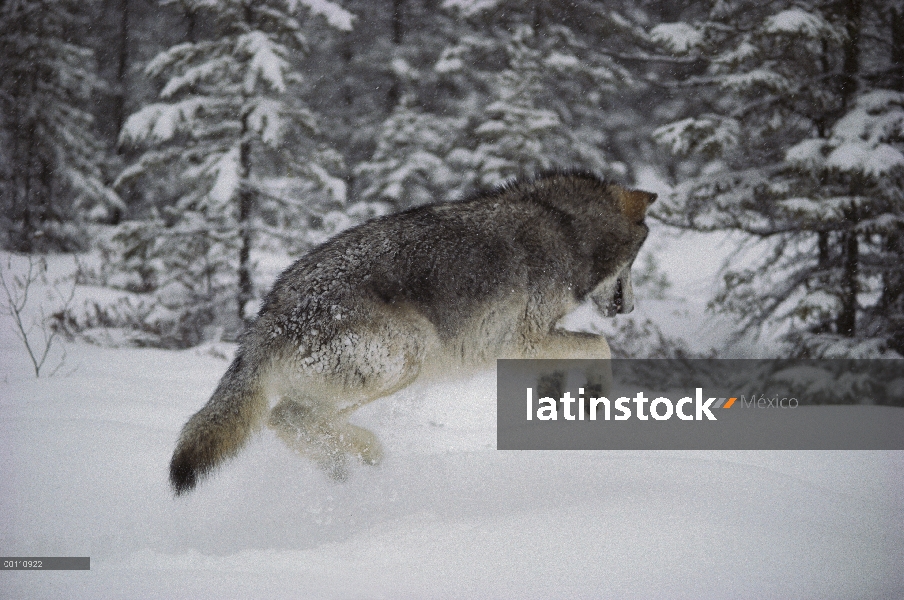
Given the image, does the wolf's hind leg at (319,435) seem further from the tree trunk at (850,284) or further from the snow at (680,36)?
the snow at (680,36)

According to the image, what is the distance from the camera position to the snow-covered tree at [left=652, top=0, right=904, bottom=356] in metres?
8.22

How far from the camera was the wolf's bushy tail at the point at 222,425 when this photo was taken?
11.5ft

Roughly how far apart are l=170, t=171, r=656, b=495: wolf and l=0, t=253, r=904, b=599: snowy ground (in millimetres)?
304

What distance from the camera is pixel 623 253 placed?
5.29m

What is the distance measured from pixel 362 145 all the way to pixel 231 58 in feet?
36.0

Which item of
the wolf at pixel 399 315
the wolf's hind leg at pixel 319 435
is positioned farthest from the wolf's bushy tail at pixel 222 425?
the wolf's hind leg at pixel 319 435

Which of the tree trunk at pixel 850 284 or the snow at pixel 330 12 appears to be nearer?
the tree trunk at pixel 850 284

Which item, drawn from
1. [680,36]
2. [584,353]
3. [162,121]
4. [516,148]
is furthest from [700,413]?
[162,121]

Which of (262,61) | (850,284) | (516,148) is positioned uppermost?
(262,61)

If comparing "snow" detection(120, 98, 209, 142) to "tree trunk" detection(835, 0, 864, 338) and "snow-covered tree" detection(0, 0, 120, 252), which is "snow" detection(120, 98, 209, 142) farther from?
"tree trunk" detection(835, 0, 864, 338)

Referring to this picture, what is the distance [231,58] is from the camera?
10.6m

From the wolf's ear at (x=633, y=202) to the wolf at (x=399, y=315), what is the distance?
0.84 ft

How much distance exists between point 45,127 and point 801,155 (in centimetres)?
2023

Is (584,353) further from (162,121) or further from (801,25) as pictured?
(162,121)
